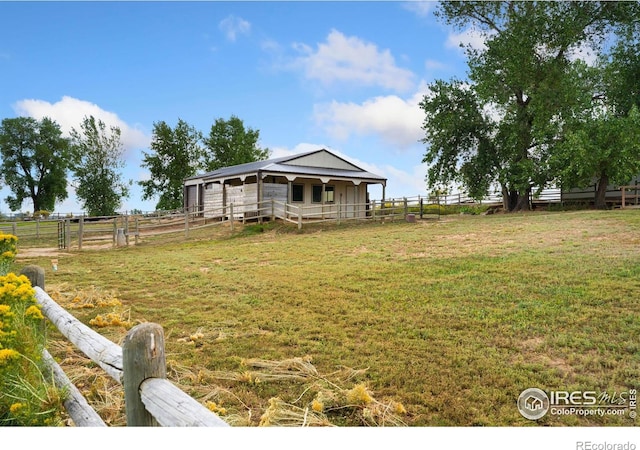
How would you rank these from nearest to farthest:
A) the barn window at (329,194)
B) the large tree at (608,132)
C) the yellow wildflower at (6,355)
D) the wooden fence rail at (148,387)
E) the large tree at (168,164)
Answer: the wooden fence rail at (148,387)
the yellow wildflower at (6,355)
the large tree at (608,132)
the barn window at (329,194)
the large tree at (168,164)

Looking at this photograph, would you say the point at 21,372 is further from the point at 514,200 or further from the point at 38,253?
the point at 514,200

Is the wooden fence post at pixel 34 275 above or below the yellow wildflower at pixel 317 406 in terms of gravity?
above

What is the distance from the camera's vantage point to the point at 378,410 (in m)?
2.96

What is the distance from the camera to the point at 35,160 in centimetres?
670

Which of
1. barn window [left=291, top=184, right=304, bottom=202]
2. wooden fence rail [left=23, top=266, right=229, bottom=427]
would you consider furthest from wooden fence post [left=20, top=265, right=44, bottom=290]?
barn window [left=291, top=184, right=304, bottom=202]

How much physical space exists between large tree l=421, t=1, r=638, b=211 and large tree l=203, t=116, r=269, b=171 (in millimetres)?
12810

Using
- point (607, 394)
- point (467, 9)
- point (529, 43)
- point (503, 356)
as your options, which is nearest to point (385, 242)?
point (503, 356)

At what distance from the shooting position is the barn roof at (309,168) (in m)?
18.6

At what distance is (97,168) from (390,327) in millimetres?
5729

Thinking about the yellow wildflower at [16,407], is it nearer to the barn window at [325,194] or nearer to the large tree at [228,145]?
the barn window at [325,194]

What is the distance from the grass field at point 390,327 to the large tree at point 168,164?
14.3 metres

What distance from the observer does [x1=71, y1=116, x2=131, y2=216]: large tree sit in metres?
7.65

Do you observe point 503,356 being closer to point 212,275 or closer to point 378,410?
point 378,410

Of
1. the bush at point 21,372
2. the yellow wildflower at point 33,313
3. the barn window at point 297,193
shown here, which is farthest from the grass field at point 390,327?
the barn window at point 297,193
